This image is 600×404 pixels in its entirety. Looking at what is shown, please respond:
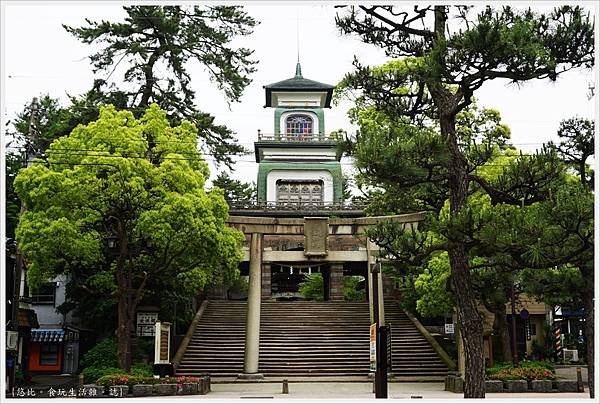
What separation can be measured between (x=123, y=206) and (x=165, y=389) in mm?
4625

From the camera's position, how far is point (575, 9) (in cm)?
955

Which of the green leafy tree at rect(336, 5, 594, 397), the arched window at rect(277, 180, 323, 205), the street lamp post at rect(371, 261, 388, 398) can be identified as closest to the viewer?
the green leafy tree at rect(336, 5, 594, 397)

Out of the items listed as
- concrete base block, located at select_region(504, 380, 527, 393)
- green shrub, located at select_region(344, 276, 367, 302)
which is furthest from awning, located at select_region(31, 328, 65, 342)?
concrete base block, located at select_region(504, 380, 527, 393)

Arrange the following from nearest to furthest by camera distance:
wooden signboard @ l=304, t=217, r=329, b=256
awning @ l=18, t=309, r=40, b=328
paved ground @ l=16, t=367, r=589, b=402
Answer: paved ground @ l=16, t=367, r=589, b=402 → awning @ l=18, t=309, r=40, b=328 → wooden signboard @ l=304, t=217, r=329, b=256

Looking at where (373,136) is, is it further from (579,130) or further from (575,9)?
(579,130)

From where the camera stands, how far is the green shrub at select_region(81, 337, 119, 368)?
1885cm

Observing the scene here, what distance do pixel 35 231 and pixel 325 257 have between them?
33.6 feet

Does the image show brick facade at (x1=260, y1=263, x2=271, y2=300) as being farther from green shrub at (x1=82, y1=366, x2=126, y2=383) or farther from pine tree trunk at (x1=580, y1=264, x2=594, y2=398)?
pine tree trunk at (x1=580, y1=264, x2=594, y2=398)

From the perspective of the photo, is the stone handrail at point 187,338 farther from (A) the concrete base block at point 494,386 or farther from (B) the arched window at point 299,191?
(A) the concrete base block at point 494,386

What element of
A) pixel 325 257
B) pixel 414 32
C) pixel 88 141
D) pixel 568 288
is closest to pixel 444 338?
pixel 325 257

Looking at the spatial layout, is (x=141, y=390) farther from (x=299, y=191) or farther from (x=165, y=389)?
(x=299, y=191)

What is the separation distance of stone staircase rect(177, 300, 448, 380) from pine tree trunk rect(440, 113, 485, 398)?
11.4 metres

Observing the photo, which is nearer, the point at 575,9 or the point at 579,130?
the point at 575,9

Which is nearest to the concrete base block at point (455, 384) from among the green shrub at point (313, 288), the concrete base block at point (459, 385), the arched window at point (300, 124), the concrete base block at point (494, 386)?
the concrete base block at point (459, 385)
